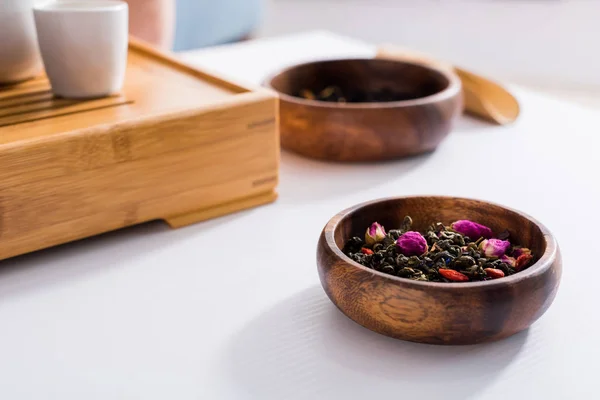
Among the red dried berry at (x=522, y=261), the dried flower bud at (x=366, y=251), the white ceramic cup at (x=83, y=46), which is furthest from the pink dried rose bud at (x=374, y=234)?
the white ceramic cup at (x=83, y=46)

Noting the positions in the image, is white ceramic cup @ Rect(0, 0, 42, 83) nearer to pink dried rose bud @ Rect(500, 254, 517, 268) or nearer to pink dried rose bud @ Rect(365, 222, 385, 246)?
pink dried rose bud @ Rect(365, 222, 385, 246)

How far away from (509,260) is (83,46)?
496mm

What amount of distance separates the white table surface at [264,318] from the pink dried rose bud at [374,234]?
0.21ft

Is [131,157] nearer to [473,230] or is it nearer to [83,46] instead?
[83,46]

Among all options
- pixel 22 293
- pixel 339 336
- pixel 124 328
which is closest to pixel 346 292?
pixel 339 336

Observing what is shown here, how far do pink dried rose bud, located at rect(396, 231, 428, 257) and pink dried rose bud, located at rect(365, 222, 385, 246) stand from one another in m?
0.02

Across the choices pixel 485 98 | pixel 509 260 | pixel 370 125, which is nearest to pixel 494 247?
pixel 509 260

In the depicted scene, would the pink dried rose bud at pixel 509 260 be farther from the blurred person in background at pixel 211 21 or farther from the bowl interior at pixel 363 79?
the blurred person in background at pixel 211 21

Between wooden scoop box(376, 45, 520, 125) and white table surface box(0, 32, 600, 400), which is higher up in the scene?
wooden scoop box(376, 45, 520, 125)

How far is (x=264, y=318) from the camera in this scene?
64 cm

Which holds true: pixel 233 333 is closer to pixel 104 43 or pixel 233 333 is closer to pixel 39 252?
pixel 39 252

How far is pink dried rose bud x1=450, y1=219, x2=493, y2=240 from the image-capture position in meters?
0.66

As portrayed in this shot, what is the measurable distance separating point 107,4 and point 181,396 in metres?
0.50

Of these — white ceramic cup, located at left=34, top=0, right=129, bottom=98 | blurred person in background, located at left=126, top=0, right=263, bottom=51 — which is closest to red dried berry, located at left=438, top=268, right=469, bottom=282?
white ceramic cup, located at left=34, top=0, right=129, bottom=98
